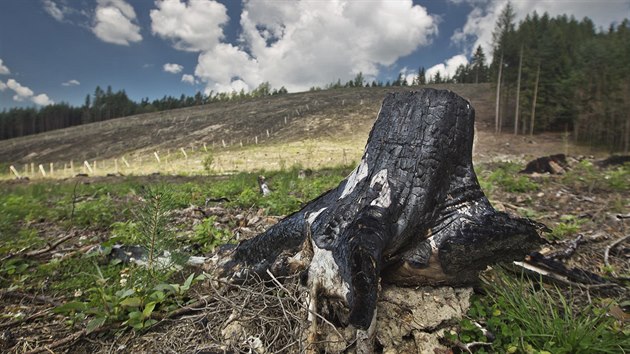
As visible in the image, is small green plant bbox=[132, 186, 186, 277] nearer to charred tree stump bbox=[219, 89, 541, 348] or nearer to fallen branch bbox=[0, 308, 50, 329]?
charred tree stump bbox=[219, 89, 541, 348]

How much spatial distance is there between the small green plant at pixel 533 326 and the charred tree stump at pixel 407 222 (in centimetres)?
20

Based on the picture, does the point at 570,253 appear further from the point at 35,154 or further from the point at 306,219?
the point at 35,154

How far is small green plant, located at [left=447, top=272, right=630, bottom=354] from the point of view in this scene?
4.94 feet

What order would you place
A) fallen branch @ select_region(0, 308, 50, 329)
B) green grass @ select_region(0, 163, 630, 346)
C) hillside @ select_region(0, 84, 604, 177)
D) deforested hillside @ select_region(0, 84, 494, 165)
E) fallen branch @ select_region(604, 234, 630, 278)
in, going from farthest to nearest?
deforested hillside @ select_region(0, 84, 494, 165)
hillside @ select_region(0, 84, 604, 177)
fallen branch @ select_region(604, 234, 630, 278)
fallen branch @ select_region(0, 308, 50, 329)
green grass @ select_region(0, 163, 630, 346)

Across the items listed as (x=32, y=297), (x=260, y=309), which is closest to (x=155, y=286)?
(x=260, y=309)

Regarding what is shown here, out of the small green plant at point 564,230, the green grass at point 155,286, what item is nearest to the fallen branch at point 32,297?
the green grass at point 155,286

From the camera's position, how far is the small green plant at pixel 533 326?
4.94 feet

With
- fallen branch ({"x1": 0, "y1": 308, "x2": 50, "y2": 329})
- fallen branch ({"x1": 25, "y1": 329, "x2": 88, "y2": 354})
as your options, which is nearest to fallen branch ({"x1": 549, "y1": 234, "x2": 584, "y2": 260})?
fallen branch ({"x1": 25, "y1": 329, "x2": 88, "y2": 354})

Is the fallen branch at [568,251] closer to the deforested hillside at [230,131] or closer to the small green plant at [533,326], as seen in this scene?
A: the small green plant at [533,326]

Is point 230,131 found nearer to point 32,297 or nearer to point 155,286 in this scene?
point 32,297

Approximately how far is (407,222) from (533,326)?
33.8 inches

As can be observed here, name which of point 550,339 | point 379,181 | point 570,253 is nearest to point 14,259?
point 379,181

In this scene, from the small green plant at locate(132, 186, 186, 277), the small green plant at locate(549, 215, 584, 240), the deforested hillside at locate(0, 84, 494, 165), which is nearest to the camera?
the small green plant at locate(132, 186, 186, 277)

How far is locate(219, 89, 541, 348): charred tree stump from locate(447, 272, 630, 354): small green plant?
199mm
